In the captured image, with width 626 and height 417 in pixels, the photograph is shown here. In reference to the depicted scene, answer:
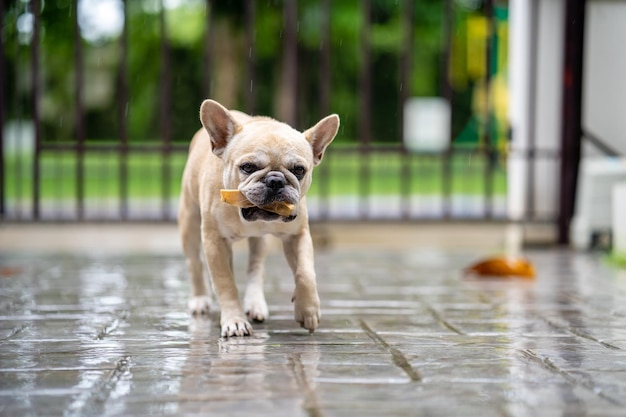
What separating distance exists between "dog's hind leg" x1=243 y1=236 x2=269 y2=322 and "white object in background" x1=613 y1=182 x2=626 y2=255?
423 cm

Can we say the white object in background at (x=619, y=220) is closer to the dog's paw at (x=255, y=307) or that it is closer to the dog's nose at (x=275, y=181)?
the dog's paw at (x=255, y=307)

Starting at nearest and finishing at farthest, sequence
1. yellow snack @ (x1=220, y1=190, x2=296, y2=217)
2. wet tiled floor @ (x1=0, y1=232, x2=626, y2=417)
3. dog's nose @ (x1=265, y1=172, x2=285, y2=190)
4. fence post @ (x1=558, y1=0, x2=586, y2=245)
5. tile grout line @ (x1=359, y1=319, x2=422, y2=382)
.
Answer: wet tiled floor @ (x1=0, y1=232, x2=626, y2=417), tile grout line @ (x1=359, y1=319, x2=422, y2=382), dog's nose @ (x1=265, y1=172, x2=285, y2=190), yellow snack @ (x1=220, y1=190, x2=296, y2=217), fence post @ (x1=558, y1=0, x2=586, y2=245)

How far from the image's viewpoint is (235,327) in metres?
4.73

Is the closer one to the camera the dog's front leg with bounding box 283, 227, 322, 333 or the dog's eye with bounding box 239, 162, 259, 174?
the dog's eye with bounding box 239, 162, 259, 174

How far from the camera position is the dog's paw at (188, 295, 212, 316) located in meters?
5.54

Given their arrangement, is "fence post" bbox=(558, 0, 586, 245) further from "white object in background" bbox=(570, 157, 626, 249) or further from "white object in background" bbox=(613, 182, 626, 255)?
"white object in background" bbox=(613, 182, 626, 255)

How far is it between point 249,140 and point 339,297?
2003 mm

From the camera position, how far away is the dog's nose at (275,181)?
4.44m

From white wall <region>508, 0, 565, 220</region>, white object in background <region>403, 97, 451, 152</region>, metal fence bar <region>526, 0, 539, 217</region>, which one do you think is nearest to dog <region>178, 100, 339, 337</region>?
metal fence bar <region>526, 0, 539, 217</region>

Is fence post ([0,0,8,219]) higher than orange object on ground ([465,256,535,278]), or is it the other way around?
fence post ([0,0,8,219])

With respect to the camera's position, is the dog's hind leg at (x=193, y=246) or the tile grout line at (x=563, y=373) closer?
the tile grout line at (x=563, y=373)

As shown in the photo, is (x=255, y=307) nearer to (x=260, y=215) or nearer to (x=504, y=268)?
(x=260, y=215)

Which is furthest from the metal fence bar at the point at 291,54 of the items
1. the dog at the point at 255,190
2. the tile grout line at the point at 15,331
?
the tile grout line at the point at 15,331

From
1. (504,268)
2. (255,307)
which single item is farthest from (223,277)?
(504,268)
